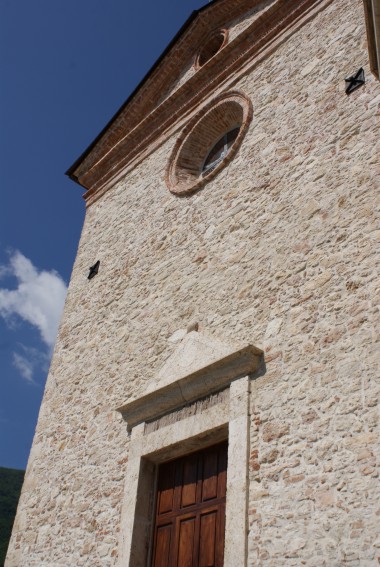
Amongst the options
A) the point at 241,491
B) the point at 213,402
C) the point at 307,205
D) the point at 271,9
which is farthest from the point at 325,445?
the point at 271,9

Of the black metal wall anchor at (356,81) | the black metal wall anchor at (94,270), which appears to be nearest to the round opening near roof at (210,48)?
the black metal wall anchor at (94,270)

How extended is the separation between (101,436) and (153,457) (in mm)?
950

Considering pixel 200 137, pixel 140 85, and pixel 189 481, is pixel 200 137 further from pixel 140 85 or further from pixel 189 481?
pixel 189 481

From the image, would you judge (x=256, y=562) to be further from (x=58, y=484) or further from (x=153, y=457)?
(x=58, y=484)

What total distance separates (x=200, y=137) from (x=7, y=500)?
20.4 m

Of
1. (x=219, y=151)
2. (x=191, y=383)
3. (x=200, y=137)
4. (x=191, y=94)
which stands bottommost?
(x=191, y=383)

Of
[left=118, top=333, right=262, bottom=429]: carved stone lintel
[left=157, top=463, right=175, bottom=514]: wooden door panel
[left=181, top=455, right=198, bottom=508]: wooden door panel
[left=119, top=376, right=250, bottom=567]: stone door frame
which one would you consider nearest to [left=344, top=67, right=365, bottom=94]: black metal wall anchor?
[left=118, top=333, right=262, bottom=429]: carved stone lintel

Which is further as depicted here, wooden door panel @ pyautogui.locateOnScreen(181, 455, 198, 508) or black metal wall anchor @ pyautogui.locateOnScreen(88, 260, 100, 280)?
black metal wall anchor @ pyautogui.locateOnScreen(88, 260, 100, 280)

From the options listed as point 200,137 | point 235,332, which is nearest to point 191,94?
point 200,137

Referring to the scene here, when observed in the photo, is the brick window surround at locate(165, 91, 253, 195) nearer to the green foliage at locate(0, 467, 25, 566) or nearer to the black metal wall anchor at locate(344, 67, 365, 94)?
the black metal wall anchor at locate(344, 67, 365, 94)

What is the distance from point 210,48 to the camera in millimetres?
9812

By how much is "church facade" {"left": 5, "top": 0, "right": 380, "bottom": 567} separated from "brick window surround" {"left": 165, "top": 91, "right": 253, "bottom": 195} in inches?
1.1

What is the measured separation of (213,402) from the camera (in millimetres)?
5973

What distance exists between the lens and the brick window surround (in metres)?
8.38
